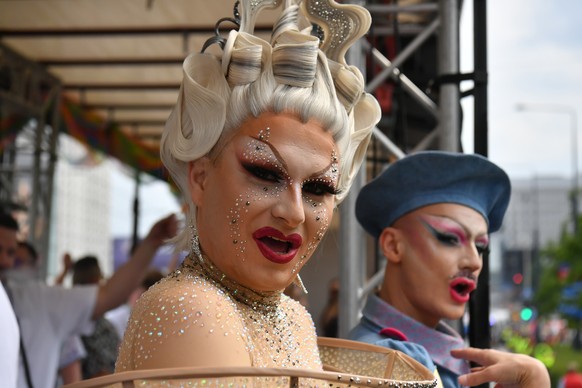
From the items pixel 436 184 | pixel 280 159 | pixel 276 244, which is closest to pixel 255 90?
pixel 280 159

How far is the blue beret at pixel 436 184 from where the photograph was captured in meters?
2.67

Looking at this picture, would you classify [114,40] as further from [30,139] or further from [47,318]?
[47,318]

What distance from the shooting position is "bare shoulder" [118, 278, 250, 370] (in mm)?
1415

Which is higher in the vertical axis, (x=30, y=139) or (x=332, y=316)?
(x=30, y=139)

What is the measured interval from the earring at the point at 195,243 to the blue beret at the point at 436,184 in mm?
1120

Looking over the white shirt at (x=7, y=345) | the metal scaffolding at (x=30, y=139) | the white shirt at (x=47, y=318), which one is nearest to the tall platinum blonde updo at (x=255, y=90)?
the white shirt at (x=7, y=345)

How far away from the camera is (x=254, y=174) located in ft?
5.30

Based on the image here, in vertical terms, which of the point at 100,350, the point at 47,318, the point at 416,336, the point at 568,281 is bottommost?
the point at 568,281

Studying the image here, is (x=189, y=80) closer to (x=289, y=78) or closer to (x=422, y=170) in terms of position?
(x=289, y=78)

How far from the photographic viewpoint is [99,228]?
96.8m

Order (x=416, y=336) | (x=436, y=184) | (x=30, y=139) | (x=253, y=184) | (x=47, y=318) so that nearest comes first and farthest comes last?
(x=253, y=184)
(x=416, y=336)
(x=436, y=184)
(x=47, y=318)
(x=30, y=139)

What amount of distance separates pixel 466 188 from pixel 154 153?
31.0ft

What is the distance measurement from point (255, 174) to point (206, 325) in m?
0.32

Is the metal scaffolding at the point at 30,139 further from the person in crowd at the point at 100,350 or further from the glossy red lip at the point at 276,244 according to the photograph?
the glossy red lip at the point at 276,244
